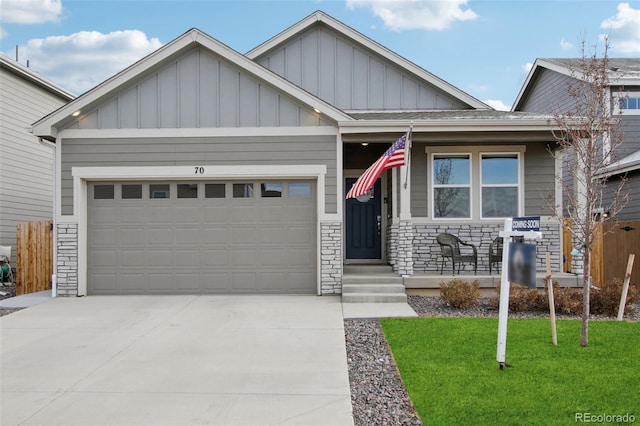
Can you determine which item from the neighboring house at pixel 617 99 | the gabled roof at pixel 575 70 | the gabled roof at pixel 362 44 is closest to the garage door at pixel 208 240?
the gabled roof at pixel 362 44

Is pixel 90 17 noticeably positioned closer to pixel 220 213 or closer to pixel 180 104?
pixel 180 104

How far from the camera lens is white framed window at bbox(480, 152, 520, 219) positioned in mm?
11141

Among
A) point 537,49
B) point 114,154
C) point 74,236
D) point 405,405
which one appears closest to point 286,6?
point 114,154

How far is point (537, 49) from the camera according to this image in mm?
18750

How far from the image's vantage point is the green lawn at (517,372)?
437 cm

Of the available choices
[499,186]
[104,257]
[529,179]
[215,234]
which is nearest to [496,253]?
[499,186]

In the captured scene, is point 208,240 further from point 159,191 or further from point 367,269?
point 367,269

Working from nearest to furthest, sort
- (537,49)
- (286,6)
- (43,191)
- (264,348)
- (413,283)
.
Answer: (264,348), (413,283), (286,6), (43,191), (537,49)

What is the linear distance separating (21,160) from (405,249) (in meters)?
11.1

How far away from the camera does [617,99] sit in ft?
40.3

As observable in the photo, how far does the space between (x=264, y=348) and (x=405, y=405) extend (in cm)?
242

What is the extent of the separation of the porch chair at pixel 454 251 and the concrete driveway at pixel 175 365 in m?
2.75

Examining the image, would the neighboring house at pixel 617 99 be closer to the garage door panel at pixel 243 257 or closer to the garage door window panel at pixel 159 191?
the garage door panel at pixel 243 257

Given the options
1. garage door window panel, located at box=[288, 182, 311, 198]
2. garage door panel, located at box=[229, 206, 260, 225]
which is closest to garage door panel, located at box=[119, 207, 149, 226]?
garage door panel, located at box=[229, 206, 260, 225]
